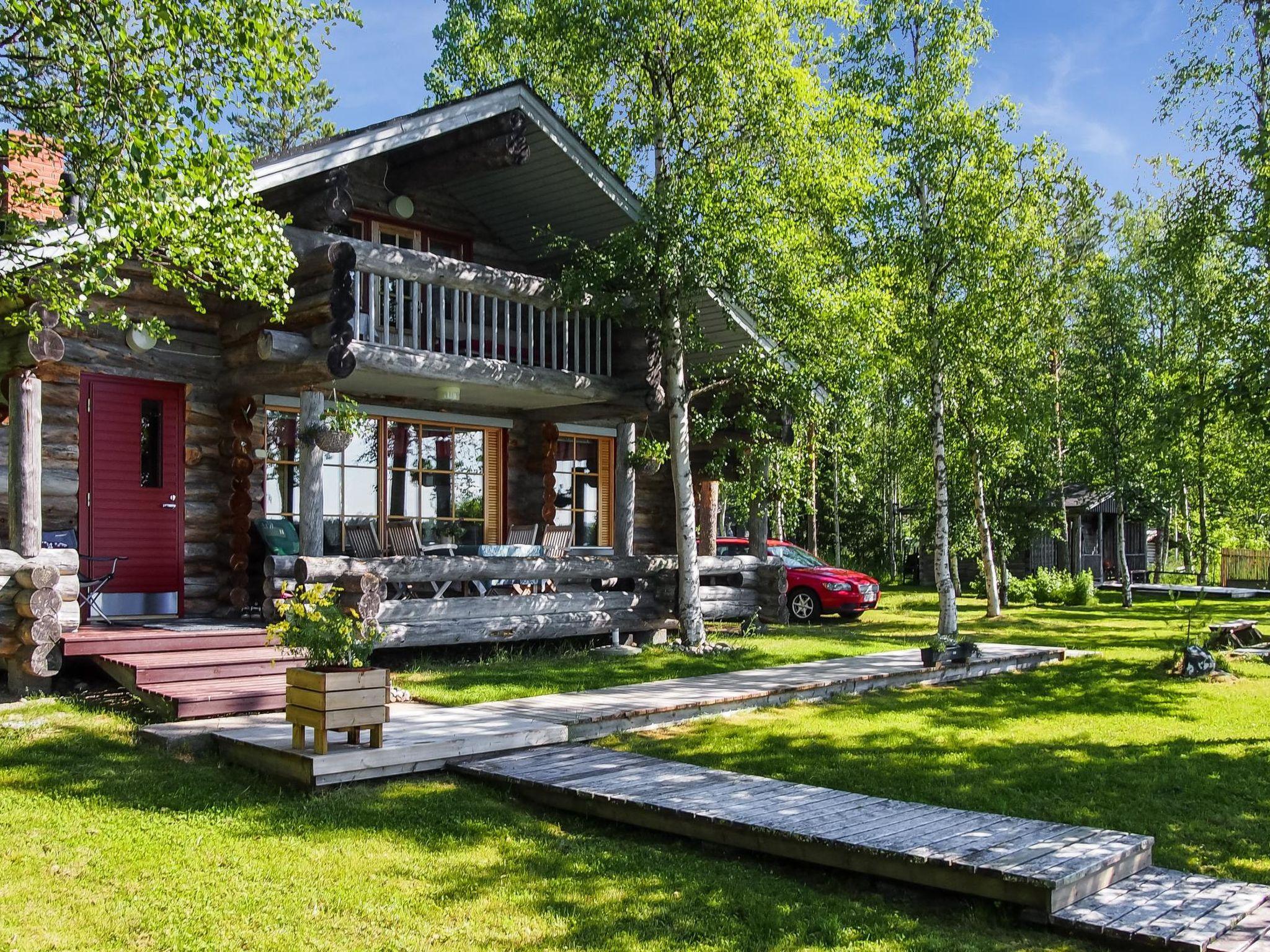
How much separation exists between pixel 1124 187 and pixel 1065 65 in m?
3.60

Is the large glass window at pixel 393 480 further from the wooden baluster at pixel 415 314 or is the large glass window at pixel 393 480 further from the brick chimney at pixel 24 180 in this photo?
the brick chimney at pixel 24 180

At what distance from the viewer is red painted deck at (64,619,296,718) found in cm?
840

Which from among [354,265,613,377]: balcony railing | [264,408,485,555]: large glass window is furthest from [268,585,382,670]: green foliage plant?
[264,408,485,555]: large glass window

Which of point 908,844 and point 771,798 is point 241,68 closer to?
point 771,798

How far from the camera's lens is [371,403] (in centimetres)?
1365

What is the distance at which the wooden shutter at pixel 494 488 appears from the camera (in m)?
15.1

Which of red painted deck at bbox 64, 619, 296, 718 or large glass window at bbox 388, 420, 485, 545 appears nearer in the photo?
red painted deck at bbox 64, 619, 296, 718

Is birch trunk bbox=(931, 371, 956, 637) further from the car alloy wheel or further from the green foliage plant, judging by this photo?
the green foliage plant

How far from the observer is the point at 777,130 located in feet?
43.8

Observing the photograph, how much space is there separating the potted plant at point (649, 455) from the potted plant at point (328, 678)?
682cm

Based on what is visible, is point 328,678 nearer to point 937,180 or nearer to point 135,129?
point 135,129

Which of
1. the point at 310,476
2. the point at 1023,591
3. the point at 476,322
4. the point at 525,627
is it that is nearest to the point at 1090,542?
the point at 1023,591

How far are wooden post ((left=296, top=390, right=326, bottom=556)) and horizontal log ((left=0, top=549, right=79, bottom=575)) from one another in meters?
2.14

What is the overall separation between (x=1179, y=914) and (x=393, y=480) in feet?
36.0
